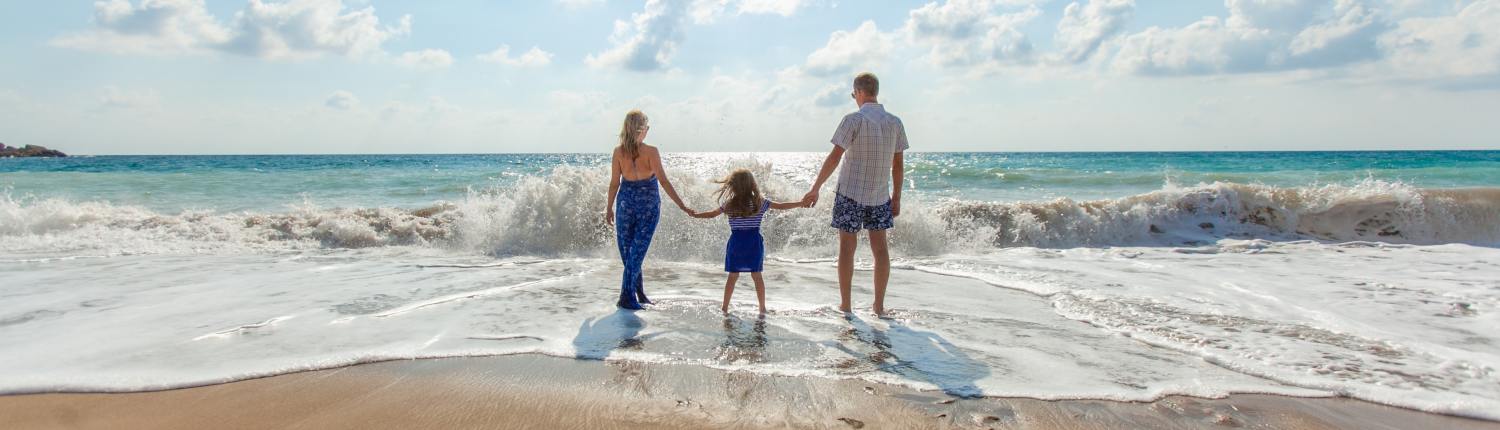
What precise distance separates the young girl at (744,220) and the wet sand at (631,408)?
5.03 ft

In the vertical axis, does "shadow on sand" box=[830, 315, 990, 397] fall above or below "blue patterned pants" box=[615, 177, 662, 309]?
below

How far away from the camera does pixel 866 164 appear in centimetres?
508

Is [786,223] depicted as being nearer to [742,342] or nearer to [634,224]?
[634,224]

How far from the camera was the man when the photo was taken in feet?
16.7

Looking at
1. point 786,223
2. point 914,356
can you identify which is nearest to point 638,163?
point 914,356

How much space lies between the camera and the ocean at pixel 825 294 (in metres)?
3.97

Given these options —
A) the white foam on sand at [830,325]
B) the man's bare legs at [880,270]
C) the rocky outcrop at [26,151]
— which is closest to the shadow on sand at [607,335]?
the white foam on sand at [830,325]

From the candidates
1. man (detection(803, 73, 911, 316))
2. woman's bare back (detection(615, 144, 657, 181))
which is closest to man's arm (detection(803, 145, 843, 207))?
man (detection(803, 73, 911, 316))

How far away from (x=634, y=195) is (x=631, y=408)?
2.38m

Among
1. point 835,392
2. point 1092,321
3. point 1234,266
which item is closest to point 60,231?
point 835,392

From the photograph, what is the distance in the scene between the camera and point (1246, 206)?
11.4 m

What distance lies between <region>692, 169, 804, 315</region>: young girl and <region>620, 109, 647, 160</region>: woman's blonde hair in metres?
0.63

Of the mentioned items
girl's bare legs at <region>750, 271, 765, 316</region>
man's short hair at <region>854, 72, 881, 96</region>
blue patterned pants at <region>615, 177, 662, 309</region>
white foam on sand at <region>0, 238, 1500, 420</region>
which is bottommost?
white foam on sand at <region>0, 238, 1500, 420</region>

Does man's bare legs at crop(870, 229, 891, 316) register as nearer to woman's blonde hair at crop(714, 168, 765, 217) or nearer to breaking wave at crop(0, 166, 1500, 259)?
woman's blonde hair at crop(714, 168, 765, 217)
